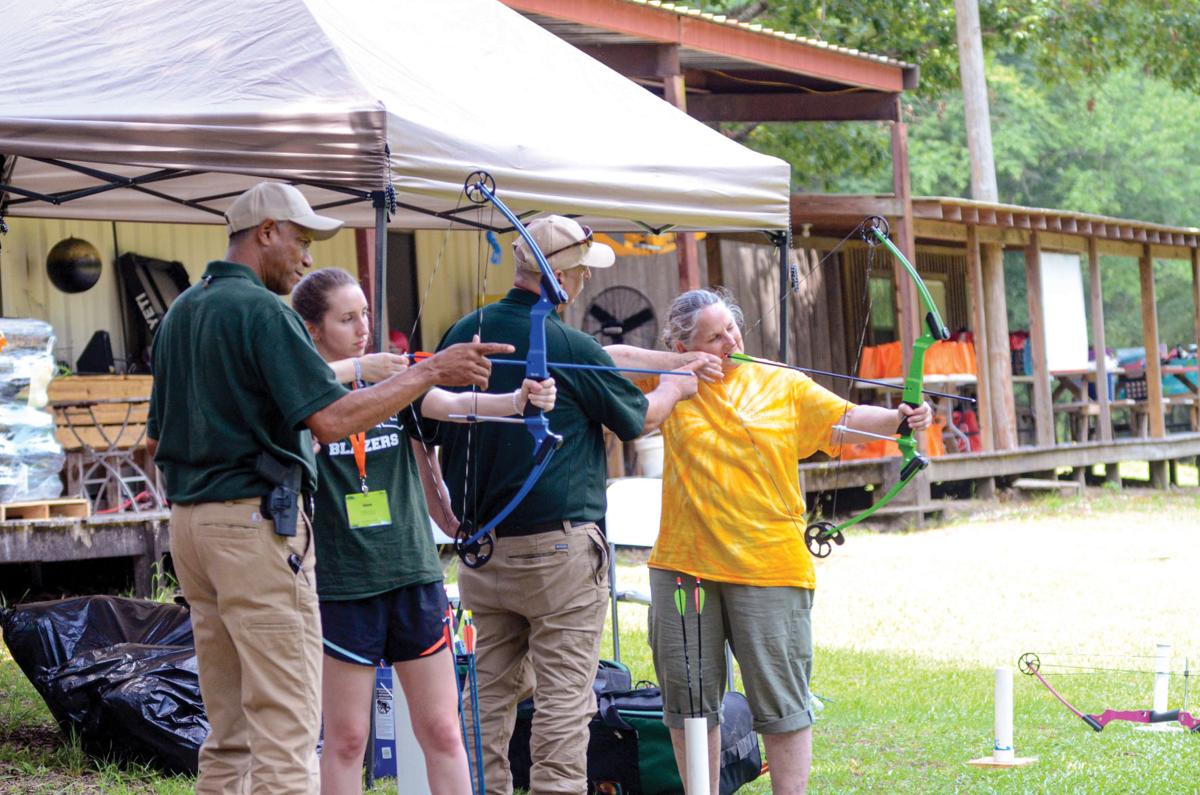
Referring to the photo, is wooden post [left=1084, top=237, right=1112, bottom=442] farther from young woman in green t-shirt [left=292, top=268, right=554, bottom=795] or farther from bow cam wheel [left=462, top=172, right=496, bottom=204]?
young woman in green t-shirt [left=292, top=268, right=554, bottom=795]

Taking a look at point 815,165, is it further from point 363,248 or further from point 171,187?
point 171,187

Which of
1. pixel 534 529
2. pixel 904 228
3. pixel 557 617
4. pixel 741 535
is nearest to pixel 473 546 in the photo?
pixel 534 529

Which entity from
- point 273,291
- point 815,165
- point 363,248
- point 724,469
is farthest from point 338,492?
point 815,165

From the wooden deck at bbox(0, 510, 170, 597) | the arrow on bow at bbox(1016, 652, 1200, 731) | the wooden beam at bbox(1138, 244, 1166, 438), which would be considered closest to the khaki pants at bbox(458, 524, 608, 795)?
the arrow on bow at bbox(1016, 652, 1200, 731)

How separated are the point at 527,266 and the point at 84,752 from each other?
2.74 m

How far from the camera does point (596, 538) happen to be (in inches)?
166

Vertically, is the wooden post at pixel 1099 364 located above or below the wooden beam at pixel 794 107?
below

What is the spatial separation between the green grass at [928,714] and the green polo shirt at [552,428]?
4.97 ft

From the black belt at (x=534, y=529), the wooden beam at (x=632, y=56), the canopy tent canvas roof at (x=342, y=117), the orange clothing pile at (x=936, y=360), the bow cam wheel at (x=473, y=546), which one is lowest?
the bow cam wheel at (x=473, y=546)

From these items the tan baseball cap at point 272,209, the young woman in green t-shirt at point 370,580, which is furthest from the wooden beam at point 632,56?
the tan baseball cap at point 272,209

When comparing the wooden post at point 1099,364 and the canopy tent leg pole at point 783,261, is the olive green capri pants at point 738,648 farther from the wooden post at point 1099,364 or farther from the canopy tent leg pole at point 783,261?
the wooden post at point 1099,364

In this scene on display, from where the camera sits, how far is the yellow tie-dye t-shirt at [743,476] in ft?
14.6

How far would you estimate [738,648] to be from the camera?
14.7 feet

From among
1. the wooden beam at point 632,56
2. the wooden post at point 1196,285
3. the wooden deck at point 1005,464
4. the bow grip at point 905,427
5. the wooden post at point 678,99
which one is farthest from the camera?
the wooden post at point 1196,285
